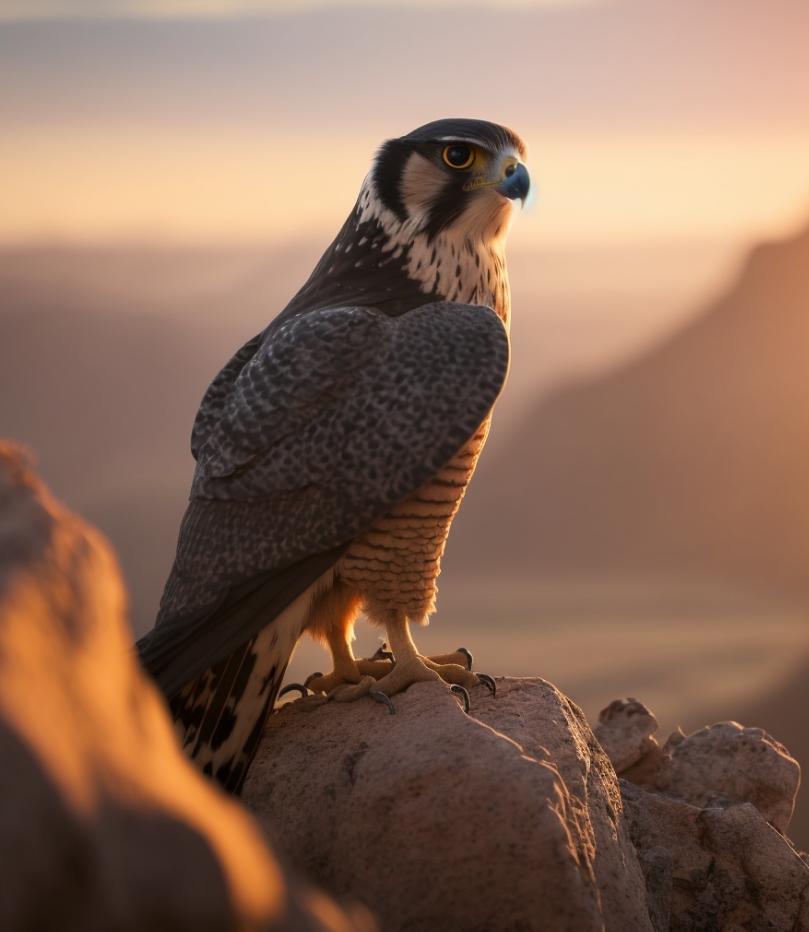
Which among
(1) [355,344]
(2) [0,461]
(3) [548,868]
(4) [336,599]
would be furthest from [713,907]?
(2) [0,461]

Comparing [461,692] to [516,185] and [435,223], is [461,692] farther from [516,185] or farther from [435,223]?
[516,185]

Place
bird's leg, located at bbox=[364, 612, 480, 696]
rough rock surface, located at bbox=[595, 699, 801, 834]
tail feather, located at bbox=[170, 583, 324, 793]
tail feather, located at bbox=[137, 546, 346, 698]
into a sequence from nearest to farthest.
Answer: tail feather, located at bbox=[137, 546, 346, 698]
tail feather, located at bbox=[170, 583, 324, 793]
bird's leg, located at bbox=[364, 612, 480, 696]
rough rock surface, located at bbox=[595, 699, 801, 834]

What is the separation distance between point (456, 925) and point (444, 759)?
0.51 m

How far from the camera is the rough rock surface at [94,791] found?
1101 mm

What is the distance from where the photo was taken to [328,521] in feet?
11.9

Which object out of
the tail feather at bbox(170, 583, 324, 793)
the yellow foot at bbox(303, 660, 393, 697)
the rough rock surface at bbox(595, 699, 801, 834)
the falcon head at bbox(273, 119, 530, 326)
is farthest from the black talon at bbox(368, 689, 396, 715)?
the rough rock surface at bbox(595, 699, 801, 834)

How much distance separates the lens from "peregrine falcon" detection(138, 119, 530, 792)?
3.60 metres

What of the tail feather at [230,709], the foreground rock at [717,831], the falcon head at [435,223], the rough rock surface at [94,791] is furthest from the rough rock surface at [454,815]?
the falcon head at [435,223]

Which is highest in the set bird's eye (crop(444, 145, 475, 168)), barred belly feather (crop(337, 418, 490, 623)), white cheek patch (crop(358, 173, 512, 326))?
bird's eye (crop(444, 145, 475, 168))

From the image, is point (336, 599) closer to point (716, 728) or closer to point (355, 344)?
point (355, 344)

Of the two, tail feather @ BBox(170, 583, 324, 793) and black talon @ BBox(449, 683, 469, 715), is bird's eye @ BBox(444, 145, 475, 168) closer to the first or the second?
tail feather @ BBox(170, 583, 324, 793)

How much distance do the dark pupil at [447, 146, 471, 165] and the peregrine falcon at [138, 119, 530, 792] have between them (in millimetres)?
95

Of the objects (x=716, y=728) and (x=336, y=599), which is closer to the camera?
(x=336, y=599)

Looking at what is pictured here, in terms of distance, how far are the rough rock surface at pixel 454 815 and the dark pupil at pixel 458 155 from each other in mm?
2299
